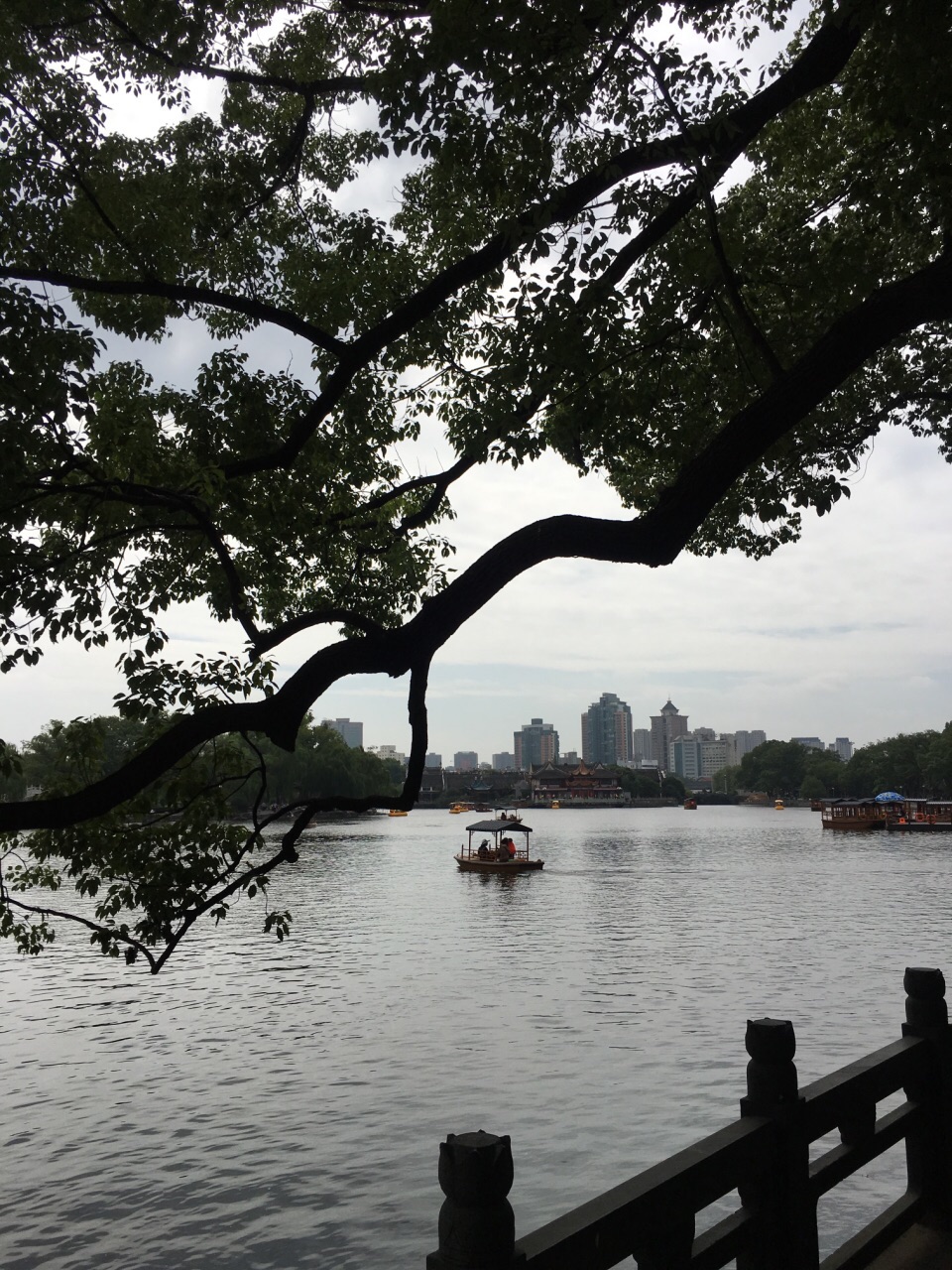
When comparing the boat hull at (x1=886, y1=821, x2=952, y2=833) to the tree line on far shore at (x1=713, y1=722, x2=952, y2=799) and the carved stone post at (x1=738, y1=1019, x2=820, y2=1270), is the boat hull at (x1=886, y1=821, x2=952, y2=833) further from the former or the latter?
the carved stone post at (x1=738, y1=1019, x2=820, y2=1270)

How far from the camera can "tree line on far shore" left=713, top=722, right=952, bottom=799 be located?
138625 mm

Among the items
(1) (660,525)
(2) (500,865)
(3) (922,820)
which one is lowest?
(2) (500,865)

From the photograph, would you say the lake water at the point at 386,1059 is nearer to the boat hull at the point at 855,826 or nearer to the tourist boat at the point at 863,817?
the boat hull at the point at 855,826

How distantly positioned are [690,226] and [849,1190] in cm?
1326

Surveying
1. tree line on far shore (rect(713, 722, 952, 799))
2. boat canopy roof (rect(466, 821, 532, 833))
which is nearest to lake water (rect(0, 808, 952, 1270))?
boat canopy roof (rect(466, 821, 532, 833))

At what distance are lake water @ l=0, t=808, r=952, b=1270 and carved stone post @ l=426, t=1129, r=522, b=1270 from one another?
10.9 m

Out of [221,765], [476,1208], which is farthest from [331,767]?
[476,1208]

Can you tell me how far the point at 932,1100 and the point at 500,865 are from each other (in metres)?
54.5

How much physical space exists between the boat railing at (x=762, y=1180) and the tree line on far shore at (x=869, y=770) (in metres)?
142

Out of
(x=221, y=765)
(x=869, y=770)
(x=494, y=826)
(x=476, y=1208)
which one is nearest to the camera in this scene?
(x=476, y=1208)

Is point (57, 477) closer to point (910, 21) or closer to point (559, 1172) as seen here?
point (910, 21)

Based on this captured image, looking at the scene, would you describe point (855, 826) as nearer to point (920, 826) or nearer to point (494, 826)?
point (920, 826)

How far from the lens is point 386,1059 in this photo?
2045cm

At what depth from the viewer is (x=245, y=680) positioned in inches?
253
